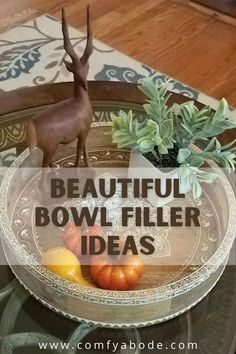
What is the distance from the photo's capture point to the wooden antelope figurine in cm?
81

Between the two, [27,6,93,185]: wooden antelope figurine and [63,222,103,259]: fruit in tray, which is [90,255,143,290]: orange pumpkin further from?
[27,6,93,185]: wooden antelope figurine

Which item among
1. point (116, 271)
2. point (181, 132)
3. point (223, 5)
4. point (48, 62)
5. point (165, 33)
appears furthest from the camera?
point (223, 5)

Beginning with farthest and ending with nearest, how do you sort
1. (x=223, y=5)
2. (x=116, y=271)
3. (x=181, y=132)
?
(x=223, y=5) → (x=181, y=132) → (x=116, y=271)

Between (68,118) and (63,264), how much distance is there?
8.3 inches

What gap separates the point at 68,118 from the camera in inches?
32.6

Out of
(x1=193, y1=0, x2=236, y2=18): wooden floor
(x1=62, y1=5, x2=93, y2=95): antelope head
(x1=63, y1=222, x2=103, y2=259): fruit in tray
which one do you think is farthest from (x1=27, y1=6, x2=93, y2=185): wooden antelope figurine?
(x1=193, y1=0, x2=236, y2=18): wooden floor

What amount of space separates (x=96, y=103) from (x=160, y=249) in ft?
1.14

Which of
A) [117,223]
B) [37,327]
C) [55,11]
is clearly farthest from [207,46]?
[37,327]

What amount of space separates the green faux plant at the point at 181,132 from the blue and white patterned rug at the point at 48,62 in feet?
2.73

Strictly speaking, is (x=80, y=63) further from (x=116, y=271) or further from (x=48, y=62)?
(x=48, y=62)

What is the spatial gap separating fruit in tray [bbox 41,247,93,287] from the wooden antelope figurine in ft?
0.48

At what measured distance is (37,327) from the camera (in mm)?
797

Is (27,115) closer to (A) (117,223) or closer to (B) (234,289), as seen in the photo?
(A) (117,223)

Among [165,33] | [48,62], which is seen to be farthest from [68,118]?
[165,33]
